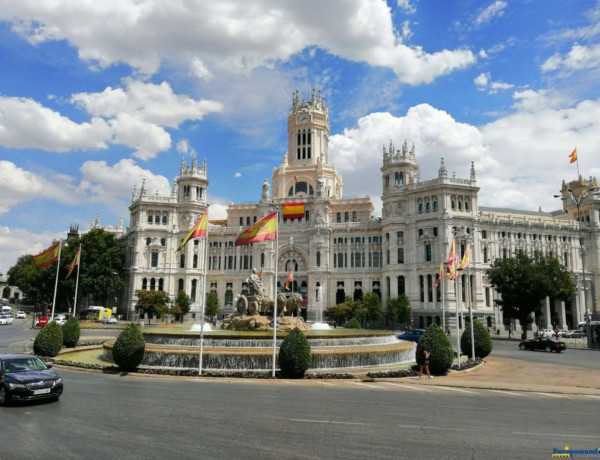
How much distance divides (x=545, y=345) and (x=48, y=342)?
4166 centimetres

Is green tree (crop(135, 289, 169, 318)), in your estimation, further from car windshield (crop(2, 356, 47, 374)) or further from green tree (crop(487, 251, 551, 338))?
car windshield (crop(2, 356, 47, 374))

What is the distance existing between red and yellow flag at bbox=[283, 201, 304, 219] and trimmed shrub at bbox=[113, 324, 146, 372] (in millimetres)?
66290

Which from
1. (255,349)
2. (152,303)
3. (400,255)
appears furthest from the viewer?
(400,255)

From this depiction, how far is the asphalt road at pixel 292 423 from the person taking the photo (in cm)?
1069

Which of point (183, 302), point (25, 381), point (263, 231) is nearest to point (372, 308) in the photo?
point (183, 302)

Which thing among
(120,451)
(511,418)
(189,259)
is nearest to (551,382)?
(511,418)

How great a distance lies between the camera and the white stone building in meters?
75.6

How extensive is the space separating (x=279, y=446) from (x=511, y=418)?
27.3 ft

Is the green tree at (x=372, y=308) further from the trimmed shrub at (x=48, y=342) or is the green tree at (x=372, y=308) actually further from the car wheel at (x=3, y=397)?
the car wheel at (x=3, y=397)

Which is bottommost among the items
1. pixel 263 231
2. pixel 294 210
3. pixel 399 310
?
pixel 399 310

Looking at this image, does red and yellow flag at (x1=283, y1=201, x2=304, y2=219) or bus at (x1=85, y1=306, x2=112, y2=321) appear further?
red and yellow flag at (x1=283, y1=201, x2=304, y2=219)

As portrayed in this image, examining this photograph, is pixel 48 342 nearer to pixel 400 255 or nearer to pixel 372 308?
pixel 372 308

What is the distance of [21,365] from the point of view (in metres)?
16.0

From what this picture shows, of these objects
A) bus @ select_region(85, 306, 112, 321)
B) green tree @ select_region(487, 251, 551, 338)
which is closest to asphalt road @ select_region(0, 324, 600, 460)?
green tree @ select_region(487, 251, 551, 338)
